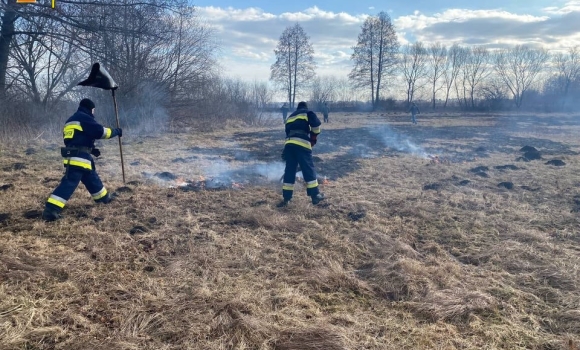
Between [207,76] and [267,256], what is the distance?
19.3 m

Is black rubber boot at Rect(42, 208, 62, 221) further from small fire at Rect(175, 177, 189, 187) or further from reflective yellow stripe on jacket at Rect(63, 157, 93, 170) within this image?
small fire at Rect(175, 177, 189, 187)

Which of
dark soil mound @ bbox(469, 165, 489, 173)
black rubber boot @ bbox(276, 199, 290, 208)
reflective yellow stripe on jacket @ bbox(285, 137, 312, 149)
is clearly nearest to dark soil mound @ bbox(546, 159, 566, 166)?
dark soil mound @ bbox(469, 165, 489, 173)

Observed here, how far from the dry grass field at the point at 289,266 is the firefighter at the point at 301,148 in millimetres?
339

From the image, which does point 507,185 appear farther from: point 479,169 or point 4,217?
point 4,217

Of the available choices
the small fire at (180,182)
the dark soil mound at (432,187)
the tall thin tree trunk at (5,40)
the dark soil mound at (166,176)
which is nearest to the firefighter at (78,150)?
A: the small fire at (180,182)

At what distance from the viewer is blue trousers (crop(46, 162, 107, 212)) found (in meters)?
4.80

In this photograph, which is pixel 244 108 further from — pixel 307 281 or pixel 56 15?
pixel 307 281

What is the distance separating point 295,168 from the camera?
6145mm

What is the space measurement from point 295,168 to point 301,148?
1.18ft

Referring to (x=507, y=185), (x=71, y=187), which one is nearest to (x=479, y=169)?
(x=507, y=185)

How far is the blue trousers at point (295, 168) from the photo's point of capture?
6059mm

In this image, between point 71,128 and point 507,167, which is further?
point 507,167

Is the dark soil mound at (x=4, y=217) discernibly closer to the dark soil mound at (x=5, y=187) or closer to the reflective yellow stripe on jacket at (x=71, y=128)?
the reflective yellow stripe on jacket at (x=71, y=128)

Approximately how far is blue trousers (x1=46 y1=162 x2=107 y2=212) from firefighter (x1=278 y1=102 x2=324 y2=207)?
2816 millimetres
